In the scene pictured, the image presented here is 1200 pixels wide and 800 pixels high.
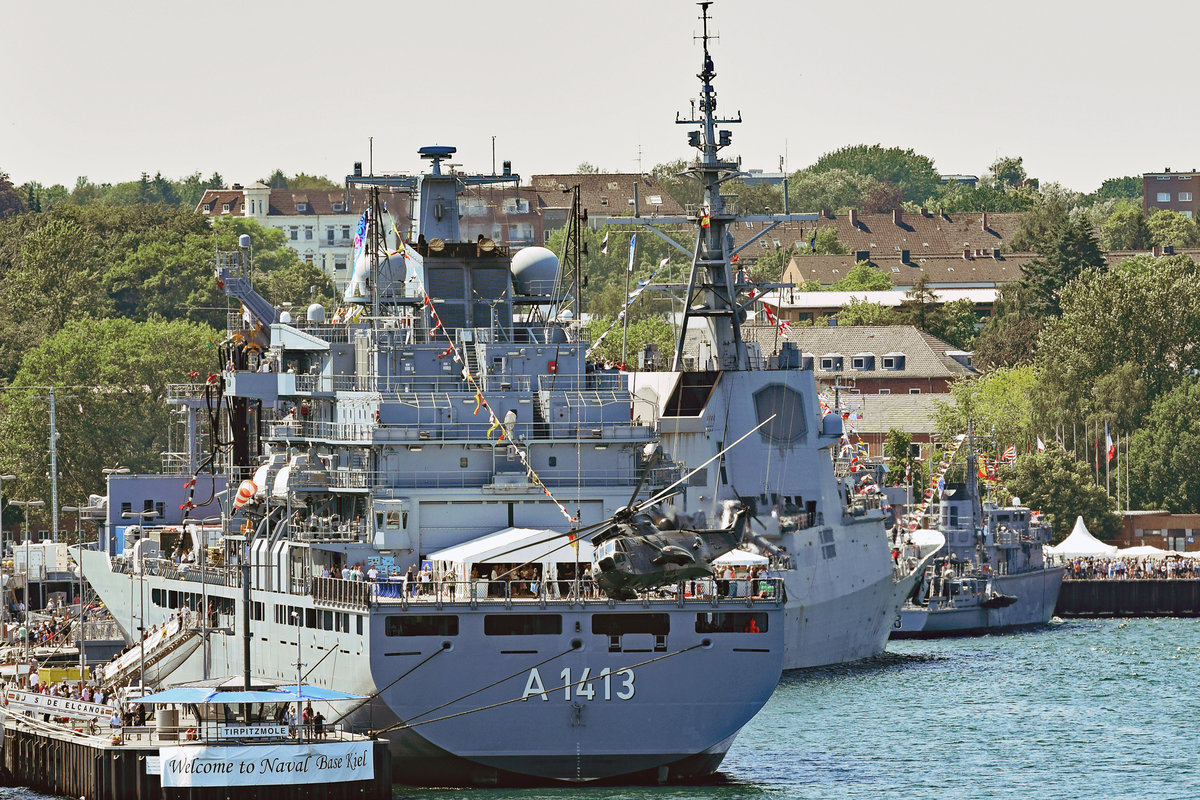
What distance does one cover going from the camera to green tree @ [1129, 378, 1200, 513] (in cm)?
12750

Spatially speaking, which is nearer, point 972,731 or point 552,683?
point 552,683

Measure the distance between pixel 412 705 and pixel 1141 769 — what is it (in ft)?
58.7

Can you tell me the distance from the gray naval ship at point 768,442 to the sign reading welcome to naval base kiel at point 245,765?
29018mm

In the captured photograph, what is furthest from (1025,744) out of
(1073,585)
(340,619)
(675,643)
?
(1073,585)

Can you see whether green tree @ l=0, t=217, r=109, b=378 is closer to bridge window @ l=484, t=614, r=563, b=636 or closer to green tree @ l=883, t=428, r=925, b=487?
green tree @ l=883, t=428, r=925, b=487

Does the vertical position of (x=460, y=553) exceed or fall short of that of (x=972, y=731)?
it exceeds it

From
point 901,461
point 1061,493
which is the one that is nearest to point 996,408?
point 901,461

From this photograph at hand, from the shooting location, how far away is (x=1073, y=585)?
11294cm

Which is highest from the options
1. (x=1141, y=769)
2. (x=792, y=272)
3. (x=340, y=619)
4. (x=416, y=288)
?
(x=792, y=272)

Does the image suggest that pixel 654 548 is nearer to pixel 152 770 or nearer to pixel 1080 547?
pixel 152 770

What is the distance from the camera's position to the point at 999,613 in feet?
341

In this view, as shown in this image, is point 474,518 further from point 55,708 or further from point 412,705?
point 55,708

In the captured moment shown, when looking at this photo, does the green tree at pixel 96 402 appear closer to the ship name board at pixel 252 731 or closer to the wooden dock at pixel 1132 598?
the wooden dock at pixel 1132 598

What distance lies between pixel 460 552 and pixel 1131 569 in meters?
62.4
